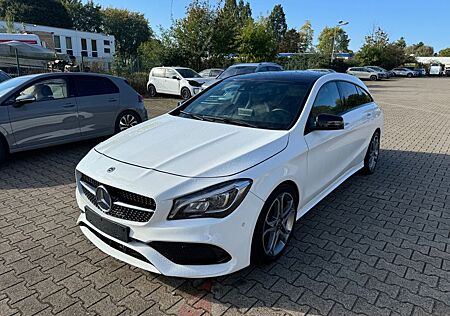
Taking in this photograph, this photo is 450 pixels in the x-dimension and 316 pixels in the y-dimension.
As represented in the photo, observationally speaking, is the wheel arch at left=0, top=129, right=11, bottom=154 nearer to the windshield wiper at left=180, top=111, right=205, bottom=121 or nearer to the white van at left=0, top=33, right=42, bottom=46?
the windshield wiper at left=180, top=111, right=205, bottom=121

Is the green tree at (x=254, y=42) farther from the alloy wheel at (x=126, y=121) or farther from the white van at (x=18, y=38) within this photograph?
the alloy wheel at (x=126, y=121)

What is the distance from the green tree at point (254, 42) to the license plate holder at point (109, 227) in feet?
76.0

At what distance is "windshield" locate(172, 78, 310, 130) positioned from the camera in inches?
133

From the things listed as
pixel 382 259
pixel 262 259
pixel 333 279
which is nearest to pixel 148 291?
pixel 262 259

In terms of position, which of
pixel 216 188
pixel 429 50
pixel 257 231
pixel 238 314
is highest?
pixel 429 50

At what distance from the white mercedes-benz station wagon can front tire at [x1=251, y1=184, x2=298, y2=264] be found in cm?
1

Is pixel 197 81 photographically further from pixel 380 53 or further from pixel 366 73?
pixel 380 53

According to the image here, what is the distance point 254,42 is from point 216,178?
24.3 m

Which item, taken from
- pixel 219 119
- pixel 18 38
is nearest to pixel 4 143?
pixel 219 119

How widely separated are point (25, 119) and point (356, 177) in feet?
18.4

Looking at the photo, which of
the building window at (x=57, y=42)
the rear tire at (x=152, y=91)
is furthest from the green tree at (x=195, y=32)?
the building window at (x=57, y=42)

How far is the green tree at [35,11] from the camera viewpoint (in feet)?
157

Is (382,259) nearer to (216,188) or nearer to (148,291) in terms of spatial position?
(216,188)

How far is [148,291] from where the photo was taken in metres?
2.67
